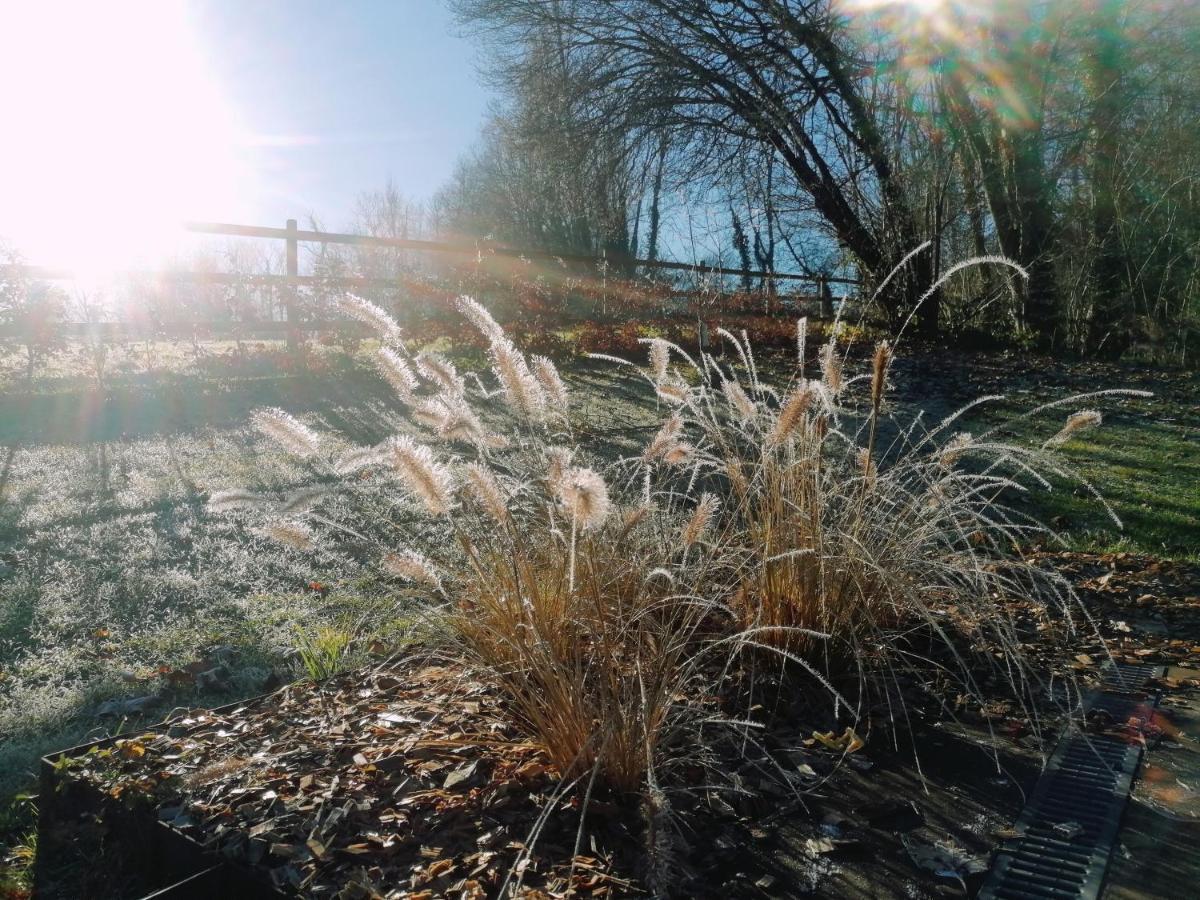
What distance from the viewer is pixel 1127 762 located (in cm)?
207

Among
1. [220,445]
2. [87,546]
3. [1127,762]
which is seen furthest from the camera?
[220,445]

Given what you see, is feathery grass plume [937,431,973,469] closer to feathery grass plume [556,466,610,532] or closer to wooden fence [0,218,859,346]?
feathery grass plume [556,466,610,532]

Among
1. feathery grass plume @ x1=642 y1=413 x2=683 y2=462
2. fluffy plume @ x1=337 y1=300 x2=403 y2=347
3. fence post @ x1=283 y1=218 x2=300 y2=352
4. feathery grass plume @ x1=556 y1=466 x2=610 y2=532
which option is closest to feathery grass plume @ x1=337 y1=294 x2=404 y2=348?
fluffy plume @ x1=337 y1=300 x2=403 y2=347

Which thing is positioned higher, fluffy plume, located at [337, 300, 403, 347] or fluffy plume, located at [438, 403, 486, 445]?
fluffy plume, located at [337, 300, 403, 347]

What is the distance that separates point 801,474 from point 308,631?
1.74m

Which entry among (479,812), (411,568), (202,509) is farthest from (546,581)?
(202,509)

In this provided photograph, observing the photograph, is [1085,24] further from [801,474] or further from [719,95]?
[801,474]

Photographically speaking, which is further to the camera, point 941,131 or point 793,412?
point 941,131

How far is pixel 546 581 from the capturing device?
7.43 feet

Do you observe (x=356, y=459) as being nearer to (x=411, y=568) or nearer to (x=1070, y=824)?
(x=411, y=568)

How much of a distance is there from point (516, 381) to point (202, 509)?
10.9 ft

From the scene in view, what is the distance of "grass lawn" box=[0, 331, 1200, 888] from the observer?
9.42 ft

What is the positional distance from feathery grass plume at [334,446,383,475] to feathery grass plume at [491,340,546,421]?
323mm

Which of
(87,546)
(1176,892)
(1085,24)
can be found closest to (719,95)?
(1085,24)
